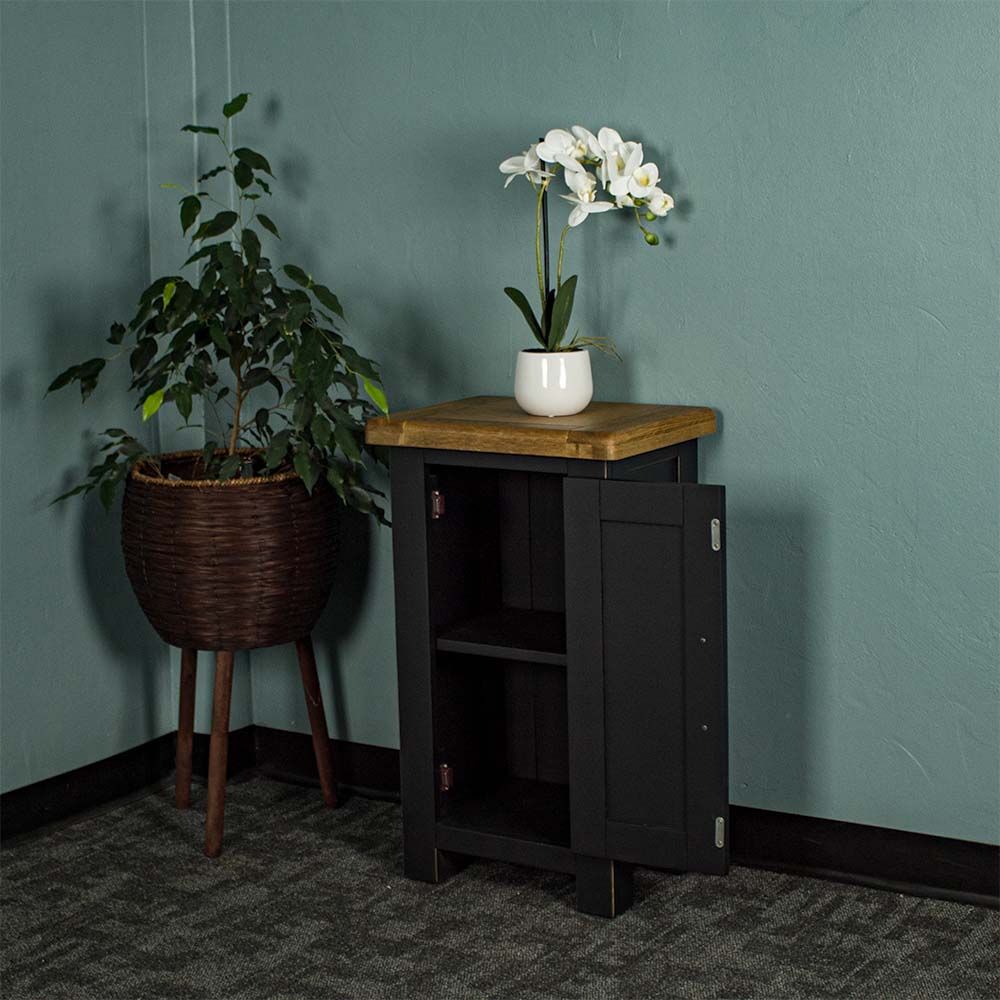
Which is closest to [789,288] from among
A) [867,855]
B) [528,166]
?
[528,166]

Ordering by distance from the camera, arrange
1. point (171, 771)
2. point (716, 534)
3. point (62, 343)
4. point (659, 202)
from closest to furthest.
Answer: point (716, 534)
point (659, 202)
point (62, 343)
point (171, 771)

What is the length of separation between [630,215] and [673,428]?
467 mm

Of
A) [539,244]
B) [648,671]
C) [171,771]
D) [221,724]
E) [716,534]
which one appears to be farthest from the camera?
[171,771]

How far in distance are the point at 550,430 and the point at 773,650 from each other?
673mm

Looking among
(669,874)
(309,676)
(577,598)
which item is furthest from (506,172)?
(669,874)

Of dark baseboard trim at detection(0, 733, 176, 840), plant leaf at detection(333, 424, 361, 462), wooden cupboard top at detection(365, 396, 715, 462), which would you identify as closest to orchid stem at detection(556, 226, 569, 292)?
wooden cupboard top at detection(365, 396, 715, 462)

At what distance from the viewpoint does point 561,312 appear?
272 centimetres

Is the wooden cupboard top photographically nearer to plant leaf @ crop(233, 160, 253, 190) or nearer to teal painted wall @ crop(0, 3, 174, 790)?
plant leaf @ crop(233, 160, 253, 190)

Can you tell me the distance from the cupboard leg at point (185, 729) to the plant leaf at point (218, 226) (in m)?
0.92

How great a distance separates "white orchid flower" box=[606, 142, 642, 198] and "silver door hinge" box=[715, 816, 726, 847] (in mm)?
1150

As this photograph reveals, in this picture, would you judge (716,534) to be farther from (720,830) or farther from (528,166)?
(528,166)

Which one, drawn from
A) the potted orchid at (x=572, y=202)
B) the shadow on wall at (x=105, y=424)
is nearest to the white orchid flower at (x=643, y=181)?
the potted orchid at (x=572, y=202)

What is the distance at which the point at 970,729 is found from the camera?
2666 millimetres

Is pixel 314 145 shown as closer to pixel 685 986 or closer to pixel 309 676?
pixel 309 676
